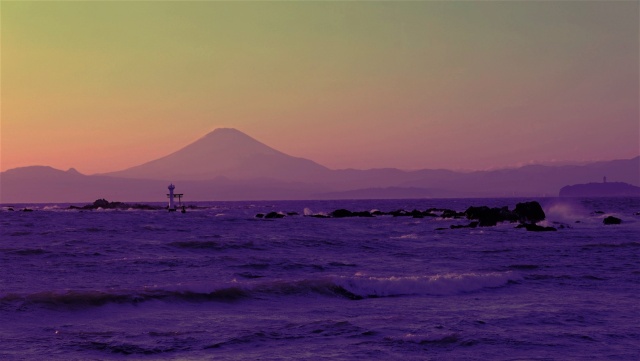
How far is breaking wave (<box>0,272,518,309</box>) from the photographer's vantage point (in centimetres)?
1634

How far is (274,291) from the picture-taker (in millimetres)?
18359

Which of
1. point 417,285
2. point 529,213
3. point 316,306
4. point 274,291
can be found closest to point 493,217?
point 529,213

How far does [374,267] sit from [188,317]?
38.6 ft

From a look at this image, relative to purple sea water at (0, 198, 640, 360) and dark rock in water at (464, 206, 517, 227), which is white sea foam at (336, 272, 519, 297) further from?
dark rock in water at (464, 206, 517, 227)

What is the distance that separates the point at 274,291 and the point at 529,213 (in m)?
44.3

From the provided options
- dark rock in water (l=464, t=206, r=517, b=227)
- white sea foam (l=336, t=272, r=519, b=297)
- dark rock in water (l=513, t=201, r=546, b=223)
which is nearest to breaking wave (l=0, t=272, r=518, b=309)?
white sea foam (l=336, t=272, r=519, b=297)

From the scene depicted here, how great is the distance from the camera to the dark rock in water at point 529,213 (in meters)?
57.4

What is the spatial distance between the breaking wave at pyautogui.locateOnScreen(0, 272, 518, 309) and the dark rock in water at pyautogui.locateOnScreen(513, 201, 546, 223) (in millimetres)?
38431

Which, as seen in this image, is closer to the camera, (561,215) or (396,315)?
(396,315)

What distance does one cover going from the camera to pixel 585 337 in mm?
12180

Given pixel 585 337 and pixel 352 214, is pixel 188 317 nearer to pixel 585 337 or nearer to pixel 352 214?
pixel 585 337

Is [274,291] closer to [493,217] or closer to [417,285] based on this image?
[417,285]

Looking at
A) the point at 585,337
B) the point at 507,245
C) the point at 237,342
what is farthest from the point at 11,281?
the point at 507,245

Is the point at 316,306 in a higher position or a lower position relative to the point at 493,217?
lower
